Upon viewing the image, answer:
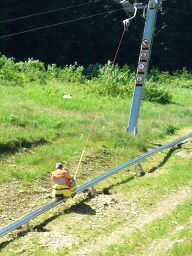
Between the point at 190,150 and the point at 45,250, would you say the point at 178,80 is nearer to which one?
the point at 190,150

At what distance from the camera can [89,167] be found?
50.6 feet

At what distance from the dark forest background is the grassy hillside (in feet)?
83.0

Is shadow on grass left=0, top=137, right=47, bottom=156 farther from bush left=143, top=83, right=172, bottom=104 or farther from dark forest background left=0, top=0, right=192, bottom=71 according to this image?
dark forest background left=0, top=0, right=192, bottom=71

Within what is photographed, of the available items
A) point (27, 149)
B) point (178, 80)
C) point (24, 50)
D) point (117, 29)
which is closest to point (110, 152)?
point (27, 149)

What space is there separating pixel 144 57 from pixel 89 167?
19.9 feet

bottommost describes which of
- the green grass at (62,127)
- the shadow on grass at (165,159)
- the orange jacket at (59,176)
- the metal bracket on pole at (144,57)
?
the shadow on grass at (165,159)

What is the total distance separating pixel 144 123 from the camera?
22.7 metres

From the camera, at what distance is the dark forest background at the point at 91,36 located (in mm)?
53094

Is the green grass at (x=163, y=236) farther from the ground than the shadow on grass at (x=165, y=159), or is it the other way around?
the green grass at (x=163, y=236)

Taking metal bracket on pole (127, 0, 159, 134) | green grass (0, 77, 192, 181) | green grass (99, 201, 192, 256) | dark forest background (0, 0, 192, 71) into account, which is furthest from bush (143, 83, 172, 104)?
dark forest background (0, 0, 192, 71)

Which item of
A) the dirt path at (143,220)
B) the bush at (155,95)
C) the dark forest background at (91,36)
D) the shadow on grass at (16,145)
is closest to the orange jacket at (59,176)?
the dirt path at (143,220)

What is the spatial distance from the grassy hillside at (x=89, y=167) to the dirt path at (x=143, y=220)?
3cm

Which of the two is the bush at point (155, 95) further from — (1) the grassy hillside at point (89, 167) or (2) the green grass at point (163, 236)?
(2) the green grass at point (163, 236)

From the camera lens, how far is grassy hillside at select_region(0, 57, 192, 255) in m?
10.3
